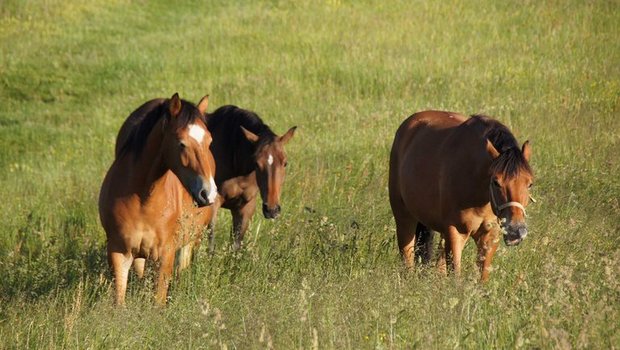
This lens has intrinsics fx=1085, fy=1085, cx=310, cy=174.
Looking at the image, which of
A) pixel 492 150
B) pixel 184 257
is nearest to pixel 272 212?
pixel 184 257

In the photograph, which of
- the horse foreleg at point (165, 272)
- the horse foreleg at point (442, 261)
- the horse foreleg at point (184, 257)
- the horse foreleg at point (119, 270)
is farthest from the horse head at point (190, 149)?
the horse foreleg at point (442, 261)

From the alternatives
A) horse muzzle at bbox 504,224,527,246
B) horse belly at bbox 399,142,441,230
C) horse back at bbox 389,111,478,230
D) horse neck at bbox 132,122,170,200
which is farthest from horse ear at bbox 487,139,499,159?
horse neck at bbox 132,122,170,200

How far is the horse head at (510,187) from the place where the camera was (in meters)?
7.42

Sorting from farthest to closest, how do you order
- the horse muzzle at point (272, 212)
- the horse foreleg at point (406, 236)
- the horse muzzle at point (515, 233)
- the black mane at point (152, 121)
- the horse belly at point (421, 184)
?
the horse muzzle at point (272, 212) < the horse foreleg at point (406, 236) < the horse belly at point (421, 184) < the black mane at point (152, 121) < the horse muzzle at point (515, 233)

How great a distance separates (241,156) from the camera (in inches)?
407

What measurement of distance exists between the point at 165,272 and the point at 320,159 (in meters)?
5.44

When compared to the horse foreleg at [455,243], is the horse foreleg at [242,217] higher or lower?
lower

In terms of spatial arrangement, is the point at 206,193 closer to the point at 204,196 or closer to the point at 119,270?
the point at 204,196

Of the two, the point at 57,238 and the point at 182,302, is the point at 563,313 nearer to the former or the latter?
the point at 182,302

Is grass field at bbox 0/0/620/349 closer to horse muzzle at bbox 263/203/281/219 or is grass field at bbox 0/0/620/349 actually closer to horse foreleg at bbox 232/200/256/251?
horse foreleg at bbox 232/200/256/251

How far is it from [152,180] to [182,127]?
24.8 inches

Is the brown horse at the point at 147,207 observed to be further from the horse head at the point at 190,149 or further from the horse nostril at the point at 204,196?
the horse nostril at the point at 204,196

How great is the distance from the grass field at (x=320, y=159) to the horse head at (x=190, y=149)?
2.56 ft

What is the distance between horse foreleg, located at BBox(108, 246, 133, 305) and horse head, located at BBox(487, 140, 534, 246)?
9.08ft
